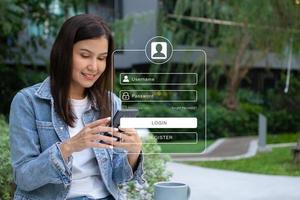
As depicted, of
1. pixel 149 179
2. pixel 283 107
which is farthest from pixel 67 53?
pixel 283 107

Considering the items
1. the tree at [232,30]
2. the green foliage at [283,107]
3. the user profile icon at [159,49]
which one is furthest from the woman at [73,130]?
the green foliage at [283,107]

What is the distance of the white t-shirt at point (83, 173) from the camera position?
176 centimetres

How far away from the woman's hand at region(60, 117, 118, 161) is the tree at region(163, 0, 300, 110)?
8632 millimetres

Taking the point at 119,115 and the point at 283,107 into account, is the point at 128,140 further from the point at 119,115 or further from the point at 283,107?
the point at 283,107

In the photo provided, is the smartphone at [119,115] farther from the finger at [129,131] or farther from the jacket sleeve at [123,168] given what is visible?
the jacket sleeve at [123,168]

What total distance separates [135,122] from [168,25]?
520 inches

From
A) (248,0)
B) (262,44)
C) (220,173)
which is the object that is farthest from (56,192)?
(262,44)

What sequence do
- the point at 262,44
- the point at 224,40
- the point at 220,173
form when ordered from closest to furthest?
the point at 220,173 → the point at 262,44 → the point at 224,40

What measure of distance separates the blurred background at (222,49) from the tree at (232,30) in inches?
0.8

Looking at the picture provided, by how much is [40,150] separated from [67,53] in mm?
307

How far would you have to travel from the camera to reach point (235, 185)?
749 cm

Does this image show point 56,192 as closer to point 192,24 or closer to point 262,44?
point 262,44

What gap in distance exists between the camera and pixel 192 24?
16.1m

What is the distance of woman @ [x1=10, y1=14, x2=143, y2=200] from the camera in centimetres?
160
